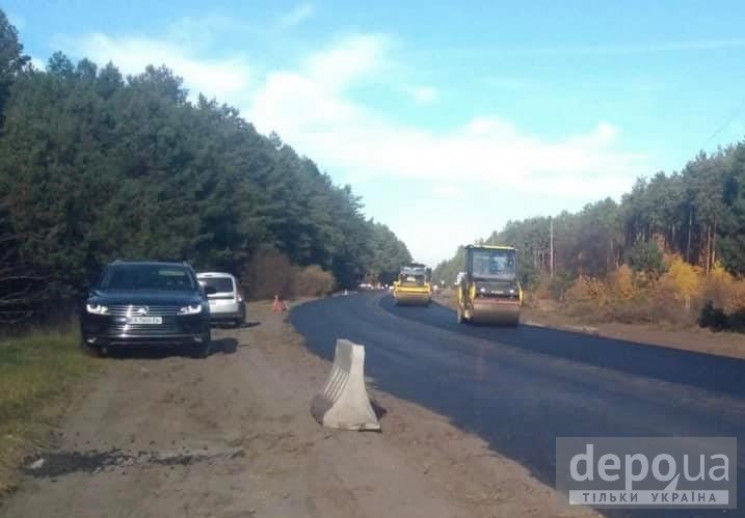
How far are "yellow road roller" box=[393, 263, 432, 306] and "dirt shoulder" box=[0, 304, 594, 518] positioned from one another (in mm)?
54734

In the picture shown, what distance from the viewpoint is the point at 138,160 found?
50.7 m

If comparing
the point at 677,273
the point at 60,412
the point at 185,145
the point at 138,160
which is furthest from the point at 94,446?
the point at 677,273

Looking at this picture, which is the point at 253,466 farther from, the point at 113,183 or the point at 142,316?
the point at 113,183

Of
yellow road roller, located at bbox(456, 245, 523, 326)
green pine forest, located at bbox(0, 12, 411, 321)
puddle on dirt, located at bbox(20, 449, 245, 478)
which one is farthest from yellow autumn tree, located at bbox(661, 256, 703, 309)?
puddle on dirt, located at bbox(20, 449, 245, 478)

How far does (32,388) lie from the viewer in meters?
13.6

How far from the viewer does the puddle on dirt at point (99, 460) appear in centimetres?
916

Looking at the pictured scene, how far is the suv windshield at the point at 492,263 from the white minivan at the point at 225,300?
13.4 m

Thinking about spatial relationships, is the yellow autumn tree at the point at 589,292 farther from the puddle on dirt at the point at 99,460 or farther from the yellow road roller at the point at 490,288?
the puddle on dirt at the point at 99,460

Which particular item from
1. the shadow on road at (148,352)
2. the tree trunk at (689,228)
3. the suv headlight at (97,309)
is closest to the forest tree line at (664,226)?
the tree trunk at (689,228)

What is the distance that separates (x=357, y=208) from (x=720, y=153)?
61990 mm

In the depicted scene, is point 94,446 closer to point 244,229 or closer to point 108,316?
point 108,316

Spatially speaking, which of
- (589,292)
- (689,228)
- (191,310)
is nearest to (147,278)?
(191,310)

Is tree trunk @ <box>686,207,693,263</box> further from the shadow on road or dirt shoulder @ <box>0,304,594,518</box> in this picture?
dirt shoulder @ <box>0,304,594,518</box>

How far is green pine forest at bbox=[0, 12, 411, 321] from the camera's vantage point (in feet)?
111
